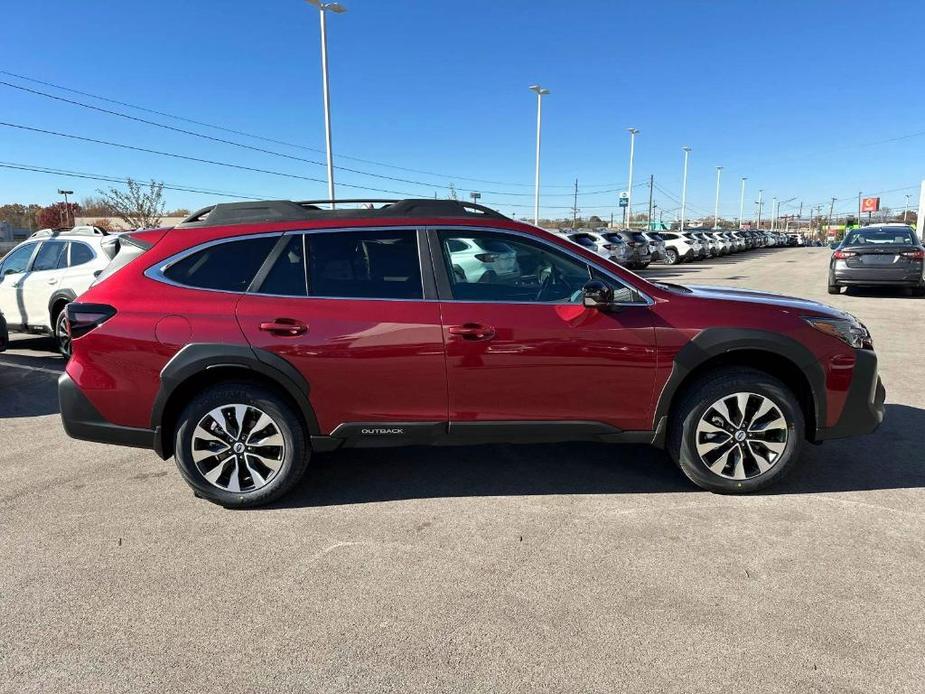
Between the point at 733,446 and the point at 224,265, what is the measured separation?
3212mm

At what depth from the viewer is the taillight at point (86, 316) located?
11.8 feet

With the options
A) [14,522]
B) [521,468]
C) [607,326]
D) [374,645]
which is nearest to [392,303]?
[607,326]

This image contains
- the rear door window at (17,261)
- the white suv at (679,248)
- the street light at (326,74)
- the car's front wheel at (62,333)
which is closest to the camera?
the car's front wheel at (62,333)

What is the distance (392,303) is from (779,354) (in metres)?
2.29

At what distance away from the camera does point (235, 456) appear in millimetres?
3703

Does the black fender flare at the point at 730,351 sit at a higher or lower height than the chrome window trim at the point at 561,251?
lower

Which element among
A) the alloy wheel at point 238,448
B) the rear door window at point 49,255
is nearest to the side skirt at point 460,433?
the alloy wheel at point 238,448

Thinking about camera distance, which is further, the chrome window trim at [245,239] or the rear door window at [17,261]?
the rear door window at [17,261]

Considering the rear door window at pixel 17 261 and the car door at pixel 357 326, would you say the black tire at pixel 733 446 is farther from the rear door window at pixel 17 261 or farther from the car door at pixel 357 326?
the rear door window at pixel 17 261

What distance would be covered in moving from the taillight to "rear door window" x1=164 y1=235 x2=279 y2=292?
394 millimetres

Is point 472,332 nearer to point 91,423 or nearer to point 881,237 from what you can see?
point 91,423

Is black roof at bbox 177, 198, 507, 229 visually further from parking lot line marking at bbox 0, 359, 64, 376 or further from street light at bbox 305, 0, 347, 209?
street light at bbox 305, 0, 347, 209

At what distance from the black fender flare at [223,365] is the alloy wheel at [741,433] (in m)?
2.38

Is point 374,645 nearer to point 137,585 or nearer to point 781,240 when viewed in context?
point 137,585
